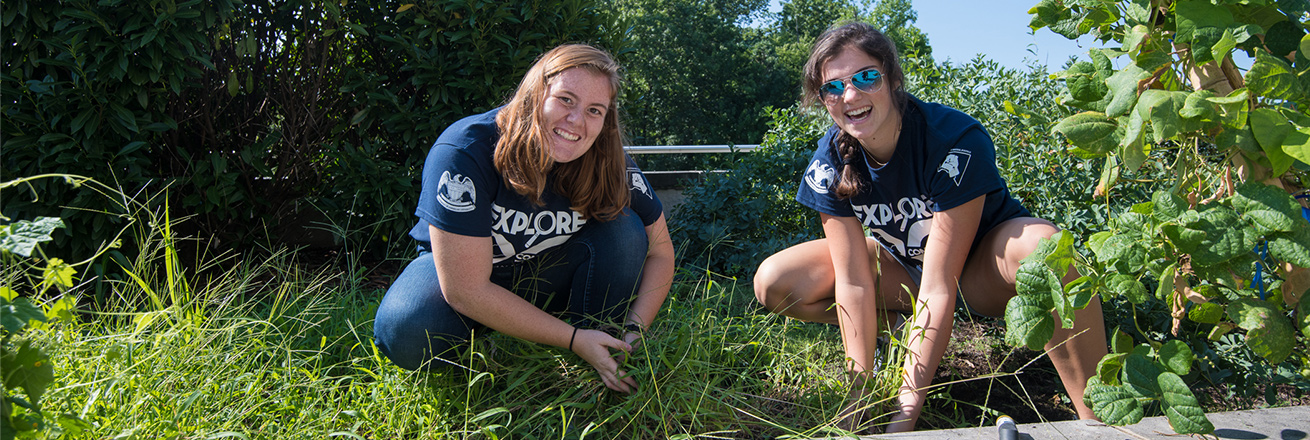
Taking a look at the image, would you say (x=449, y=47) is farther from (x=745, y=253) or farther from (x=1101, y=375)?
(x=1101, y=375)

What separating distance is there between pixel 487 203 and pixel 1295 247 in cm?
149

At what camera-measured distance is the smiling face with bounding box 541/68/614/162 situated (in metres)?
1.85

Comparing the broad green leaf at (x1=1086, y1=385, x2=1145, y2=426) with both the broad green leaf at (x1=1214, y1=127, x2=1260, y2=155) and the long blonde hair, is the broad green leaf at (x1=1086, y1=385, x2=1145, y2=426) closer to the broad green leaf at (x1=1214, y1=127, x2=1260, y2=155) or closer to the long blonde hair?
the broad green leaf at (x1=1214, y1=127, x2=1260, y2=155)

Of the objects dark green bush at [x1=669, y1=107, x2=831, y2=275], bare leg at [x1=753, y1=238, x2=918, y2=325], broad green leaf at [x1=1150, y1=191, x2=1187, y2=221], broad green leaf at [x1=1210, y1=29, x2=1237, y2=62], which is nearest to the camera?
broad green leaf at [x1=1210, y1=29, x2=1237, y2=62]

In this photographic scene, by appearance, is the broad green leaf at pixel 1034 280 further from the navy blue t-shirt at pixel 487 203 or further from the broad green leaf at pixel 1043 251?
the navy blue t-shirt at pixel 487 203

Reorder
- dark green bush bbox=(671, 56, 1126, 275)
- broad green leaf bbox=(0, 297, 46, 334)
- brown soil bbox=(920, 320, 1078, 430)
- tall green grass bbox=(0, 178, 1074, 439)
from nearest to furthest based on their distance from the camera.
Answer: broad green leaf bbox=(0, 297, 46, 334) → tall green grass bbox=(0, 178, 1074, 439) → brown soil bbox=(920, 320, 1078, 430) → dark green bush bbox=(671, 56, 1126, 275)

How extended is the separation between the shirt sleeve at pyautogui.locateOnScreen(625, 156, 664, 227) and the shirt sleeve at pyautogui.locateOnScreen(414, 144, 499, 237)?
0.45m

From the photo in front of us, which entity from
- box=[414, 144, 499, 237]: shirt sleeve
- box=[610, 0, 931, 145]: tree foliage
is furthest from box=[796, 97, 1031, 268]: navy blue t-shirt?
box=[610, 0, 931, 145]: tree foliage

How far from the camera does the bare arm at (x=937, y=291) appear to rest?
1.82 metres

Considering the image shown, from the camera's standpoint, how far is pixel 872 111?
195cm

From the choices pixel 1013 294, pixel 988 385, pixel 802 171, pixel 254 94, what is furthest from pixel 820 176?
pixel 254 94

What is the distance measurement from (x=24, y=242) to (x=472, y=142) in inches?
38.7

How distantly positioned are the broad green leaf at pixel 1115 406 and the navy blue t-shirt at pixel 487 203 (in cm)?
123

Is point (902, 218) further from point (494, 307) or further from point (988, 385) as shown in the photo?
point (494, 307)
